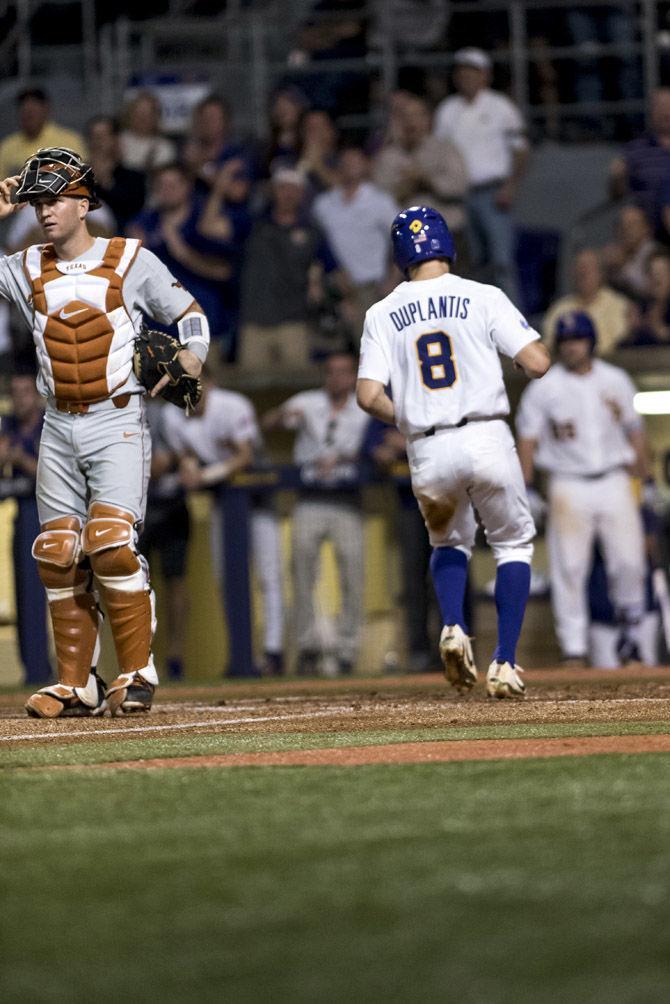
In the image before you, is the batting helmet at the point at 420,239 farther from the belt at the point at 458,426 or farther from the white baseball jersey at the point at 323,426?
the white baseball jersey at the point at 323,426

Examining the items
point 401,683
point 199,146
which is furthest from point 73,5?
point 401,683

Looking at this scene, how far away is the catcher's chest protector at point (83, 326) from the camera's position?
6.80 meters

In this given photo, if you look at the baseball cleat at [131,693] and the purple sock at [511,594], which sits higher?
the purple sock at [511,594]

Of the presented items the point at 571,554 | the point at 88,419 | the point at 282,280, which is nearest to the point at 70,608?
the point at 88,419

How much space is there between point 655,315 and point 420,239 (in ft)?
18.5

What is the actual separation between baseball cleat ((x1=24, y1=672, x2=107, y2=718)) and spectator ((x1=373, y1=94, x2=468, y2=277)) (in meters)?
6.79

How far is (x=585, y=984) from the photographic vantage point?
2.24 metres

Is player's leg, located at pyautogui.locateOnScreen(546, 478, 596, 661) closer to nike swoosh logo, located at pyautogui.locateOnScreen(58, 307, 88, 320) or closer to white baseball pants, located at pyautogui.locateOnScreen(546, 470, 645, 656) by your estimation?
white baseball pants, located at pyautogui.locateOnScreen(546, 470, 645, 656)

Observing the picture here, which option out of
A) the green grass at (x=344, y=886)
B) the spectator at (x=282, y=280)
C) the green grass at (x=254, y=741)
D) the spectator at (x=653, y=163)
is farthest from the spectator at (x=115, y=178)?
the green grass at (x=344, y=886)

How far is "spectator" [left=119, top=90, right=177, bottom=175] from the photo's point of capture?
14.0m

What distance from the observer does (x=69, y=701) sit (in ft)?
22.8

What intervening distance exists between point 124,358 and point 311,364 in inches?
232

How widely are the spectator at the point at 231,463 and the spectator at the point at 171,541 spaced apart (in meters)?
0.12

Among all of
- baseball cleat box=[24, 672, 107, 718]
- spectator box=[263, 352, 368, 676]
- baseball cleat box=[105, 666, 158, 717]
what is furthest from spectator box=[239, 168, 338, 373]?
baseball cleat box=[105, 666, 158, 717]
